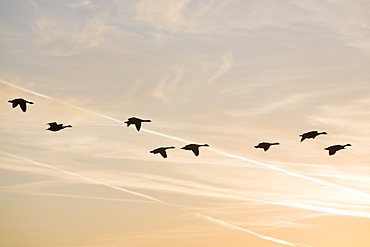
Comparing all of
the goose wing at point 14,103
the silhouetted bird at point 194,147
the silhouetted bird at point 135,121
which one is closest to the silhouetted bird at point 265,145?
the silhouetted bird at point 194,147

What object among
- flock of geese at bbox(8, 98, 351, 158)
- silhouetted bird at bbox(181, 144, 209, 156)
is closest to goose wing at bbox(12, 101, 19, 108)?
flock of geese at bbox(8, 98, 351, 158)

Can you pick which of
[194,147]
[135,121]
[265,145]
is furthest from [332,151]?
[135,121]

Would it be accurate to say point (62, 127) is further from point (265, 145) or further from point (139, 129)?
point (265, 145)

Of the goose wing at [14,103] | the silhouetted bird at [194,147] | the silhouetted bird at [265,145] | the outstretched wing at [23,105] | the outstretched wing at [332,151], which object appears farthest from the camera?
the silhouetted bird at [194,147]

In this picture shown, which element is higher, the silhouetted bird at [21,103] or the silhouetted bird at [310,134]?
the silhouetted bird at [21,103]

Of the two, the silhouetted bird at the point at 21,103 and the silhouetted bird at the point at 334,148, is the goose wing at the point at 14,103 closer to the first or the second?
the silhouetted bird at the point at 21,103

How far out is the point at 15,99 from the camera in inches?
2945

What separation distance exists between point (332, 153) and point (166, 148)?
1943 cm

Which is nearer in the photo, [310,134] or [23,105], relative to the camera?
[23,105]

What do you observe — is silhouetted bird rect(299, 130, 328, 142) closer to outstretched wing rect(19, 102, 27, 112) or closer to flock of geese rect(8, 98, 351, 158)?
flock of geese rect(8, 98, 351, 158)

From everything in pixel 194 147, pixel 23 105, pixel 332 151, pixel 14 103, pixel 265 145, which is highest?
pixel 14 103

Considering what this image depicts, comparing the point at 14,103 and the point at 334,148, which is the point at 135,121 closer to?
the point at 14,103

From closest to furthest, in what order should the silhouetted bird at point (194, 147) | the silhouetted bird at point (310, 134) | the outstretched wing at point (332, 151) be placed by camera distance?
1. the silhouetted bird at point (310, 134)
2. the outstretched wing at point (332, 151)
3. the silhouetted bird at point (194, 147)

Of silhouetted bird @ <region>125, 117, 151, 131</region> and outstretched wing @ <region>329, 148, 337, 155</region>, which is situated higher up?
silhouetted bird @ <region>125, 117, 151, 131</region>
